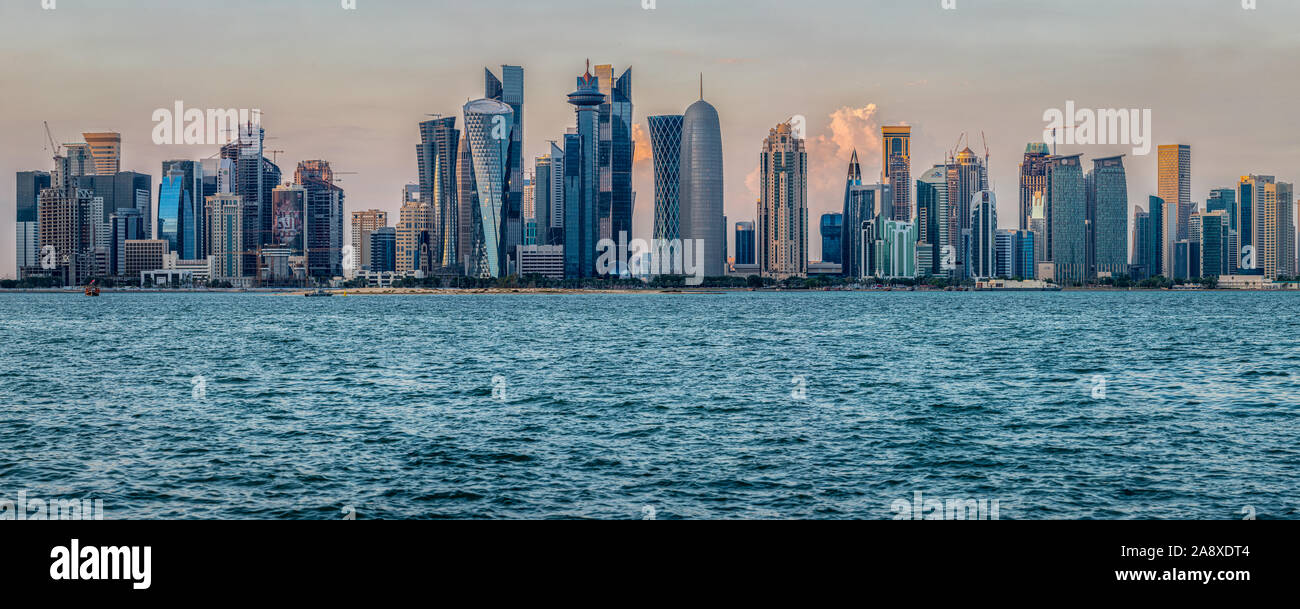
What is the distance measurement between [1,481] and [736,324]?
11730cm

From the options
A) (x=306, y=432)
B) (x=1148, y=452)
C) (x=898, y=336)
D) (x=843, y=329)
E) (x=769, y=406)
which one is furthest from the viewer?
(x=843, y=329)

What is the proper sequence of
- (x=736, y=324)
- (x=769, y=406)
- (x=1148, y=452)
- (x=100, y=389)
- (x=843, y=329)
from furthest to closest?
1. (x=736, y=324)
2. (x=843, y=329)
3. (x=100, y=389)
4. (x=769, y=406)
5. (x=1148, y=452)

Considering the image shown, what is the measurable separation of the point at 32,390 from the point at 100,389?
3.73 meters

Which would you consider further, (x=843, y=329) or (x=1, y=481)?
(x=843, y=329)

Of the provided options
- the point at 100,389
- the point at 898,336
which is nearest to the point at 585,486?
the point at 100,389

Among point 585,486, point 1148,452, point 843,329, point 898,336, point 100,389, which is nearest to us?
point 585,486

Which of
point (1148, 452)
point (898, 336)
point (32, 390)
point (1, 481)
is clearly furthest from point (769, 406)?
point (898, 336)

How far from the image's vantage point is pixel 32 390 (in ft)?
186
